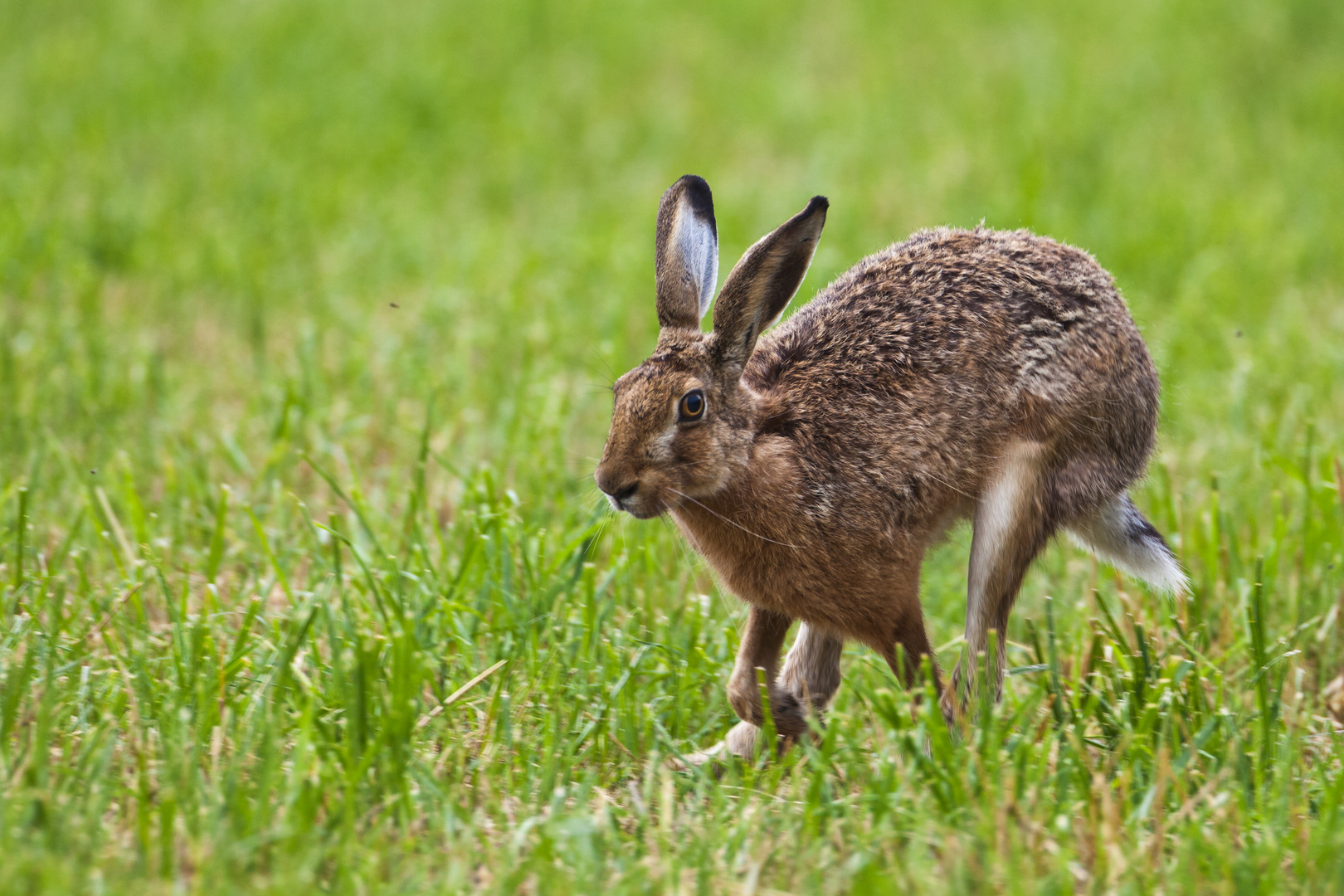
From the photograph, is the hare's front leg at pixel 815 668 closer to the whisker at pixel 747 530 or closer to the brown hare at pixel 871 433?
the brown hare at pixel 871 433

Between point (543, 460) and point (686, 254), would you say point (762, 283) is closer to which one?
point (686, 254)

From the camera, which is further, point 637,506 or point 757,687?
point 757,687

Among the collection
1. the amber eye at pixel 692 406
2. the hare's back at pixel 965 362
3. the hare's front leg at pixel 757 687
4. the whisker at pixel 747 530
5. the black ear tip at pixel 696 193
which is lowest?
the hare's front leg at pixel 757 687

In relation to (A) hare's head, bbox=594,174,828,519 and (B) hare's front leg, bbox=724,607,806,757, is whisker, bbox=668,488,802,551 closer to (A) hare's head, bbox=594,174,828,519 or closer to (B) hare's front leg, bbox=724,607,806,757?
(A) hare's head, bbox=594,174,828,519

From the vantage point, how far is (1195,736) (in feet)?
11.6

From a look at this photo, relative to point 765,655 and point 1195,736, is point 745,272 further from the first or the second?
point 1195,736

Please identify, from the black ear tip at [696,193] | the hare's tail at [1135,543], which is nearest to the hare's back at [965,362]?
the hare's tail at [1135,543]

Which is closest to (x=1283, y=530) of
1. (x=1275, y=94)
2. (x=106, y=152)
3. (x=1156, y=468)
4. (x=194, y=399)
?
(x=1156, y=468)

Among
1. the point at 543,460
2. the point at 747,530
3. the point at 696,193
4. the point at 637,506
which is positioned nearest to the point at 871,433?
the point at 747,530

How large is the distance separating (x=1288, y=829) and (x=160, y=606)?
3.14 m

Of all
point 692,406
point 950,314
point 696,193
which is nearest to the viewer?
point 692,406

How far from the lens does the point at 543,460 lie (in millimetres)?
5195

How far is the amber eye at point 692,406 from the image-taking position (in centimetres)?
383

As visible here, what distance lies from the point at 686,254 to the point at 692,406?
52 cm
